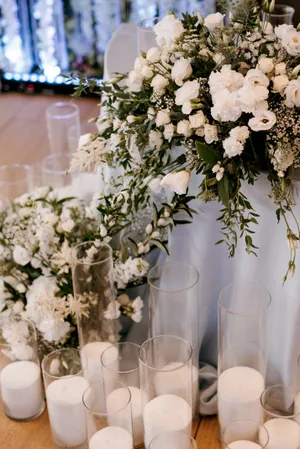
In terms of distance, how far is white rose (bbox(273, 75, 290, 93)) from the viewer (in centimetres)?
128

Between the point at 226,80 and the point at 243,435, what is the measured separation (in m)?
0.77

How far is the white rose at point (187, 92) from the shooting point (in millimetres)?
1318

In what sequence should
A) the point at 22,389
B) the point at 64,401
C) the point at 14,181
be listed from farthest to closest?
the point at 14,181, the point at 22,389, the point at 64,401

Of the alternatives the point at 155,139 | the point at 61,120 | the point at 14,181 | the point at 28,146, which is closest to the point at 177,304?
the point at 155,139

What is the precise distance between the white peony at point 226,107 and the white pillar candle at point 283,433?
652mm

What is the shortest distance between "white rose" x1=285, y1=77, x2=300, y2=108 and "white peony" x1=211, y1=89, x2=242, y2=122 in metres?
0.09

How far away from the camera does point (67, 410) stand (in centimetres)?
159

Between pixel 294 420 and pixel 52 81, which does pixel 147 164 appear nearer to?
pixel 294 420

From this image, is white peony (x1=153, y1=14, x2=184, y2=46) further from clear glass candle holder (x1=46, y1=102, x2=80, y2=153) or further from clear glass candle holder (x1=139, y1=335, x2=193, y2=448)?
clear glass candle holder (x1=46, y1=102, x2=80, y2=153)

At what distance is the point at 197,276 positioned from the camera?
1.64 m

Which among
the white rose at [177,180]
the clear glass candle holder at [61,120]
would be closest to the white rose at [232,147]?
the white rose at [177,180]

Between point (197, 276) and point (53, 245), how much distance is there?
1.27ft

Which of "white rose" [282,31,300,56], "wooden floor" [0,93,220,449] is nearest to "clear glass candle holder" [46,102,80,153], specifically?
"wooden floor" [0,93,220,449]

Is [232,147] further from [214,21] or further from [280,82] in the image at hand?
[214,21]
